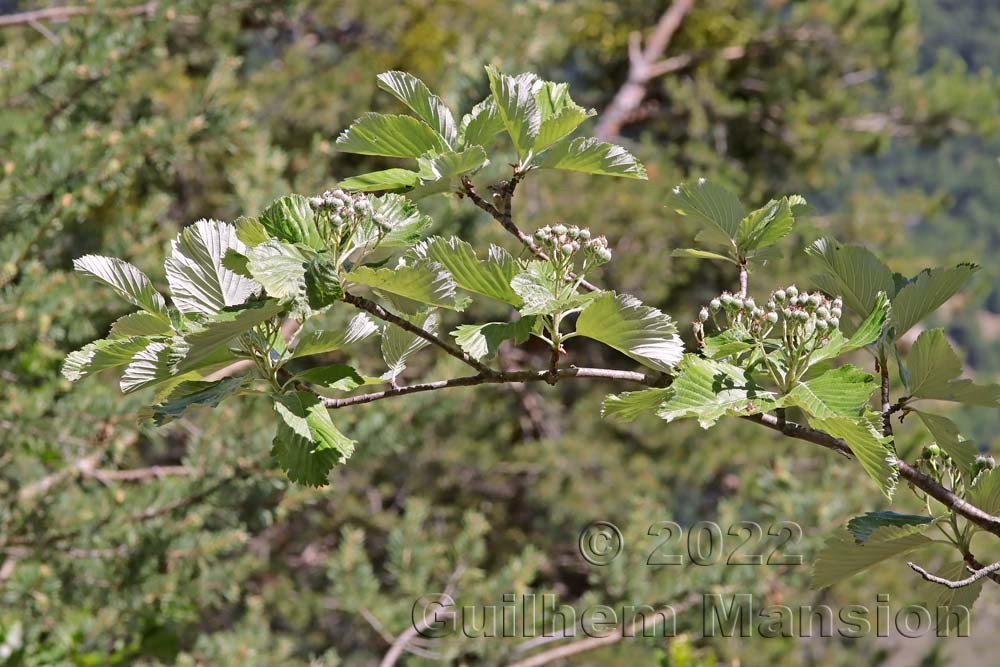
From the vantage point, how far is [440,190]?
81cm

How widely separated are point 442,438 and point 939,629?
3384 mm

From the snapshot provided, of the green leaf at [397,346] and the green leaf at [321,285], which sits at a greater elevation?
the green leaf at [321,285]

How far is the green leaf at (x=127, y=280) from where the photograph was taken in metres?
0.76

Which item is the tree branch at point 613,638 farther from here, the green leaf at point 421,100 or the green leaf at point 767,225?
the green leaf at point 421,100

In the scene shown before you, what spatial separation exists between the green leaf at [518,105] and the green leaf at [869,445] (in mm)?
336

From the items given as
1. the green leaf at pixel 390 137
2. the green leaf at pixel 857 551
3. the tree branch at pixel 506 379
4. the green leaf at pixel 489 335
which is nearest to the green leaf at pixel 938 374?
the green leaf at pixel 857 551

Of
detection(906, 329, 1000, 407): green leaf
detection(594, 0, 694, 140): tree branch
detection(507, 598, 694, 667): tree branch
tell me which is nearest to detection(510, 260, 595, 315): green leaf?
detection(906, 329, 1000, 407): green leaf

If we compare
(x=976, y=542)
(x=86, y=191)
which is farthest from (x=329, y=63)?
(x=976, y=542)

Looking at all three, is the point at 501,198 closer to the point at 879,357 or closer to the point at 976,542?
the point at 879,357

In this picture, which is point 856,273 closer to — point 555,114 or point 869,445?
point 869,445

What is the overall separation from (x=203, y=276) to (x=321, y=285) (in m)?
0.15

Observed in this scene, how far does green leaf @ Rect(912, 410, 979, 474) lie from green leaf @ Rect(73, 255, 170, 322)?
0.67 metres

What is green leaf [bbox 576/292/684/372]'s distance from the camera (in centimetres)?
74

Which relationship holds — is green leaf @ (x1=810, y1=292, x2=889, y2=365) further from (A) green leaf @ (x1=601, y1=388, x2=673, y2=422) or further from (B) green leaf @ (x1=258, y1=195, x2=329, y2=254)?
(B) green leaf @ (x1=258, y1=195, x2=329, y2=254)
